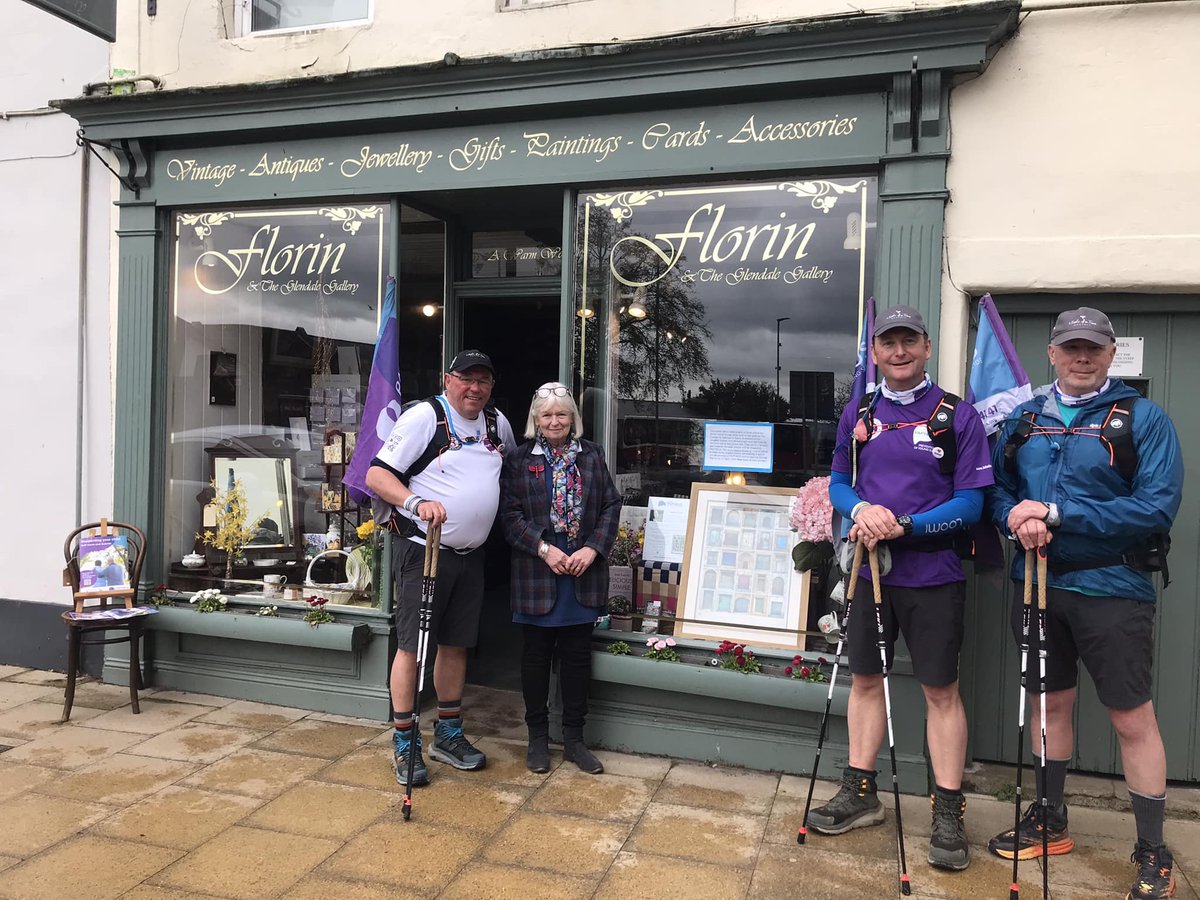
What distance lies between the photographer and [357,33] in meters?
5.21

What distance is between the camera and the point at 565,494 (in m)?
4.36

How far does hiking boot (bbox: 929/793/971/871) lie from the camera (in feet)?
11.2

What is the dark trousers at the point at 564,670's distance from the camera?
4.40m

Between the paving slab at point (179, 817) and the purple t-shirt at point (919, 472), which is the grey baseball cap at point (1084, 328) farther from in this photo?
the paving slab at point (179, 817)

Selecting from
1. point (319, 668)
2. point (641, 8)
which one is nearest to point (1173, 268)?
point (641, 8)

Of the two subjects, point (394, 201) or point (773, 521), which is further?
point (394, 201)

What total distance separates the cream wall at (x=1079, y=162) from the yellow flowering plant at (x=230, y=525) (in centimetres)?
433

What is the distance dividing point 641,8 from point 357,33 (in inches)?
68.0

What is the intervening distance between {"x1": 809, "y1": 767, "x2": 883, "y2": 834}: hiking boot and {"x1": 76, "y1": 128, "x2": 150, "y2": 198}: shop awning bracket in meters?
5.34

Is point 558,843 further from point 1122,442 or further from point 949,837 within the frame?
point 1122,442

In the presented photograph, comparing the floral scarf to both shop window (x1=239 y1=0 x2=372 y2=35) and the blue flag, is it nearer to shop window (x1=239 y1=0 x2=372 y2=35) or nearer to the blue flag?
the blue flag

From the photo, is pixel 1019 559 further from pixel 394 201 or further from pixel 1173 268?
pixel 394 201

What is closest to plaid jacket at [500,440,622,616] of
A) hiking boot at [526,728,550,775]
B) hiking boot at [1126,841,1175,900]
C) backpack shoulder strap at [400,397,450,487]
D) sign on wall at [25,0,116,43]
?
backpack shoulder strap at [400,397,450,487]

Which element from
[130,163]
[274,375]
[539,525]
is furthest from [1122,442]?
[130,163]
